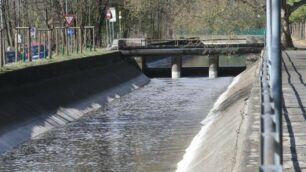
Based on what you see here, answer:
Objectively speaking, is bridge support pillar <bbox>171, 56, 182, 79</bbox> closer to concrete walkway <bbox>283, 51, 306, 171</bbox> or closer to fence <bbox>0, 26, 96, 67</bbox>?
fence <bbox>0, 26, 96, 67</bbox>

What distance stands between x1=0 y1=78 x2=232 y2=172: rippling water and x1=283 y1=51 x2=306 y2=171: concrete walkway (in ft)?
9.83

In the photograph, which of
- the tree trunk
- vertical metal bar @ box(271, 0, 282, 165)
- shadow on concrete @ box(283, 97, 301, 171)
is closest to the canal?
shadow on concrete @ box(283, 97, 301, 171)

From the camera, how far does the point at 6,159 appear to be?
17.0m

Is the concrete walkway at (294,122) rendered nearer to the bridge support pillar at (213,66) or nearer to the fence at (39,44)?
the fence at (39,44)

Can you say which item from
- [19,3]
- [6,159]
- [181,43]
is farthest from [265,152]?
[19,3]

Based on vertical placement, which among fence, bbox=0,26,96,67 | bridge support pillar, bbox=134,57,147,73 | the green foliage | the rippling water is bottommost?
the rippling water

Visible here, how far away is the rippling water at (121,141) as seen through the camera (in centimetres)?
1641

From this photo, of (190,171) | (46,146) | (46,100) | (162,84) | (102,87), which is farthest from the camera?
(162,84)

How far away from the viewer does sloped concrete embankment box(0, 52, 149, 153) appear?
68.3 ft

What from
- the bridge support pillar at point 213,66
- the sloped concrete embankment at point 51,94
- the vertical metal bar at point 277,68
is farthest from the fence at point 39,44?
the vertical metal bar at point 277,68

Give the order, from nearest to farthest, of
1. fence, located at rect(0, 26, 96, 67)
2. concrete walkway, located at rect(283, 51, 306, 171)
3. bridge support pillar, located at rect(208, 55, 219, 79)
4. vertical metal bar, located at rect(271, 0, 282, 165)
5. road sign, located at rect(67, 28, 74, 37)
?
1. vertical metal bar, located at rect(271, 0, 282, 165)
2. concrete walkway, located at rect(283, 51, 306, 171)
3. fence, located at rect(0, 26, 96, 67)
4. road sign, located at rect(67, 28, 74, 37)
5. bridge support pillar, located at rect(208, 55, 219, 79)

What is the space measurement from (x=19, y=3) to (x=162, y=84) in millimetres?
22603

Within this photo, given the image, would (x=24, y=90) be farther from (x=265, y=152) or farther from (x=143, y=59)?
(x=143, y=59)

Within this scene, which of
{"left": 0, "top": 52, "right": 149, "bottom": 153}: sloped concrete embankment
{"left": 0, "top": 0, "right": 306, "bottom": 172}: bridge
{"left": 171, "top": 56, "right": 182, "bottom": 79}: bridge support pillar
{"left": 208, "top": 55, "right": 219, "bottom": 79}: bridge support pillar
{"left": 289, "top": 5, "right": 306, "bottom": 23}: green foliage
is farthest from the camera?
{"left": 289, "top": 5, "right": 306, "bottom": 23}: green foliage
